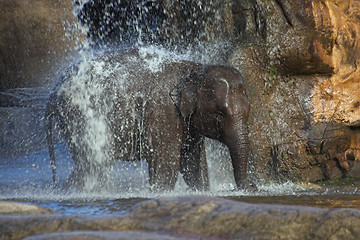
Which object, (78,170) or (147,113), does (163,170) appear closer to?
(147,113)

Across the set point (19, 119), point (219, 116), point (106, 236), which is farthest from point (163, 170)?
point (19, 119)

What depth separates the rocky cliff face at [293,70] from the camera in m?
7.32

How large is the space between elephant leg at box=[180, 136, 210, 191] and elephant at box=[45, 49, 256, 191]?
0.64 ft

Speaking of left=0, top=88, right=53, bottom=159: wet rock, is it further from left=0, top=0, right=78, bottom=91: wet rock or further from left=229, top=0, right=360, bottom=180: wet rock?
left=229, top=0, right=360, bottom=180: wet rock

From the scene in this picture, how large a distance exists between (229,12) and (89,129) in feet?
9.99

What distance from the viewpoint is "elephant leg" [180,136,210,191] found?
641cm

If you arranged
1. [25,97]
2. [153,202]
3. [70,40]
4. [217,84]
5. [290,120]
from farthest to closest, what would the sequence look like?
[70,40]
[25,97]
[290,120]
[217,84]
[153,202]

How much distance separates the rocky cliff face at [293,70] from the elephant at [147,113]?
4.88 feet

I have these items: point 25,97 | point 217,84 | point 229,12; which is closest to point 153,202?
point 217,84

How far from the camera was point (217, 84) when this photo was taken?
5914 millimetres

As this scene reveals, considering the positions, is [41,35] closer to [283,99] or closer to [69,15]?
[69,15]

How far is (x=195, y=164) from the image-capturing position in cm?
651

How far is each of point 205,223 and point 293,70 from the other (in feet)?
17.5

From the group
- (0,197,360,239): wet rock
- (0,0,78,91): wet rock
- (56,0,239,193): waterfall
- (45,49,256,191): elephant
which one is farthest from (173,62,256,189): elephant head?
(0,0,78,91): wet rock
